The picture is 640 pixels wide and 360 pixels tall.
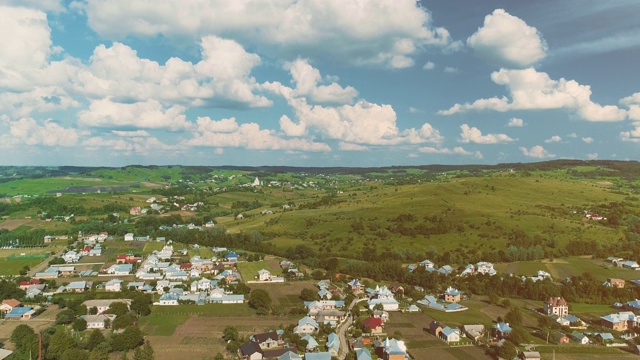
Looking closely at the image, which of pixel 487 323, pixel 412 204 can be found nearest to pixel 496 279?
pixel 487 323

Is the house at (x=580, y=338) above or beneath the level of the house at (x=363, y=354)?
beneath

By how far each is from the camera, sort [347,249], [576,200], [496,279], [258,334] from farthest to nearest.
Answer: [576,200] < [347,249] < [496,279] < [258,334]

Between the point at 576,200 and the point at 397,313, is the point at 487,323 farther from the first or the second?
the point at 576,200

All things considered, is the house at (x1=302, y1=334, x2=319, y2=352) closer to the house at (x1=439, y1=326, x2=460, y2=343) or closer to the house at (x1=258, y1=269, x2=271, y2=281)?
the house at (x1=439, y1=326, x2=460, y2=343)

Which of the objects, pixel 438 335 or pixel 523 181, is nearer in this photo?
pixel 438 335

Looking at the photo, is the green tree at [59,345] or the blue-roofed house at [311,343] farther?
the blue-roofed house at [311,343]

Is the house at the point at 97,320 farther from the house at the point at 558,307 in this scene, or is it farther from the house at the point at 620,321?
the house at the point at 620,321

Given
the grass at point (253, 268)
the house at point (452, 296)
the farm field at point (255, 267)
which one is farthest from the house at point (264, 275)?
the house at point (452, 296)
